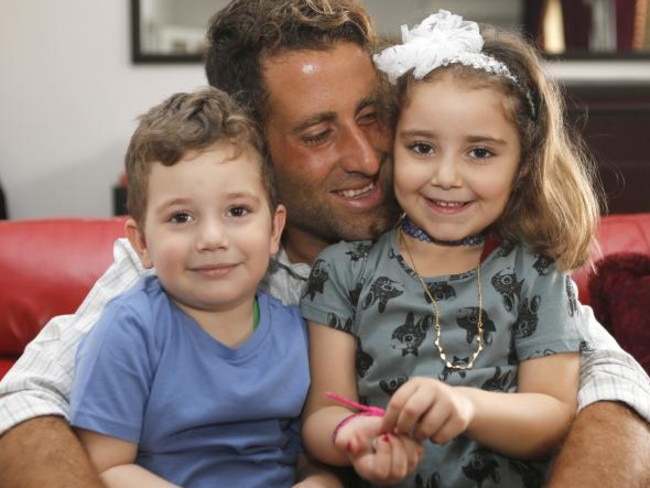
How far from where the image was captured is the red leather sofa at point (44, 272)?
7.76ft

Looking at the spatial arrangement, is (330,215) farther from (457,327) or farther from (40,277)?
(40,277)

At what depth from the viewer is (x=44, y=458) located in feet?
4.92

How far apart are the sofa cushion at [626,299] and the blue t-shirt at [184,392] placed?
90 cm

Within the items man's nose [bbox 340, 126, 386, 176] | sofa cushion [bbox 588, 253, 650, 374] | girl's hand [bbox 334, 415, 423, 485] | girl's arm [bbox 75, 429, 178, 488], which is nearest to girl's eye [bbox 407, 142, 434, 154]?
man's nose [bbox 340, 126, 386, 176]

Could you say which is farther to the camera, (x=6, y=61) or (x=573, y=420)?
(x=6, y=61)

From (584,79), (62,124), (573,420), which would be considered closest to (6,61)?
(62,124)

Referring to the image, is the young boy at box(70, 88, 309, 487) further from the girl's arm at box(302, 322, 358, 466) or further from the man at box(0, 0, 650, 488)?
the man at box(0, 0, 650, 488)

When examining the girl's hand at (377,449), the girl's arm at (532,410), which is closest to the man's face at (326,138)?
the girl's arm at (532,410)

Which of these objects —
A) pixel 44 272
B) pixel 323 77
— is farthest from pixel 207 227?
pixel 44 272

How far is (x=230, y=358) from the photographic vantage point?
5.12 ft

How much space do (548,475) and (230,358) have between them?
0.55 m

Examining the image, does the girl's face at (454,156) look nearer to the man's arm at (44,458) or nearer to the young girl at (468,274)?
the young girl at (468,274)

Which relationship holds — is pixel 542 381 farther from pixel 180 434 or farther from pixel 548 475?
pixel 180 434

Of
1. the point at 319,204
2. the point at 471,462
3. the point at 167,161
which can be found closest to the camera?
the point at 167,161
